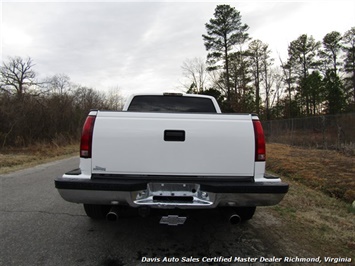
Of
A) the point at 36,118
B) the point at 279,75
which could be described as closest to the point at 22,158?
the point at 36,118

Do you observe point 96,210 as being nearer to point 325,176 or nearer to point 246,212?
point 246,212

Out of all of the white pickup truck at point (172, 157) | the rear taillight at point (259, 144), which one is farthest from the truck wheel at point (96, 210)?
the rear taillight at point (259, 144)

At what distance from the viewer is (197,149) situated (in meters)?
2.78

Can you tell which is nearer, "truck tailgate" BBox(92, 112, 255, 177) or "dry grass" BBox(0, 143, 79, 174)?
"truck tailgate" BBox(92, 112, 255, 177)

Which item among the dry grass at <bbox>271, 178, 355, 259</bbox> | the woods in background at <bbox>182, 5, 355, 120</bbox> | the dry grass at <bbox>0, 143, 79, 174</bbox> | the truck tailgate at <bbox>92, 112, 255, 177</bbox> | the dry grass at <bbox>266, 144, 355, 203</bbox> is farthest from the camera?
the woods in background at <bbox>182, 5, 355, 120</bbox>

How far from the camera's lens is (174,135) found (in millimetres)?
2773

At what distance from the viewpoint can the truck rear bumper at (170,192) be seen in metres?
2.64

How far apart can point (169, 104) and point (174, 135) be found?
73.8 inches

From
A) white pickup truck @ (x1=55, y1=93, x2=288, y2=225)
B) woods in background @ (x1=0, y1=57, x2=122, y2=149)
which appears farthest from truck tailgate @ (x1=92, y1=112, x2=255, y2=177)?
woods in background @ (x1=0, y1=57, x2=122, y2=149)

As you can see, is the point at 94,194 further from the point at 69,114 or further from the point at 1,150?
the point at 69,114

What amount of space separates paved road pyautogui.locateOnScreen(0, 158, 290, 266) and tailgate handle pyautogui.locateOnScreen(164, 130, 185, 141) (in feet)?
4.36

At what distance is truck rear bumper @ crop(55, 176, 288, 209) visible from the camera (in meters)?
2.64

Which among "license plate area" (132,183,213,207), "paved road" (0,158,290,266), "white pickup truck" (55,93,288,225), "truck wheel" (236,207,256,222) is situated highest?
"white pickup truck" (55,93,288,225)

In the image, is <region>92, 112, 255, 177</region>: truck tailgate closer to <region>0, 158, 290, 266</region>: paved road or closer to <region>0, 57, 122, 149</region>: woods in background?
<region>0, 158, 290, 266</region>: paved road
